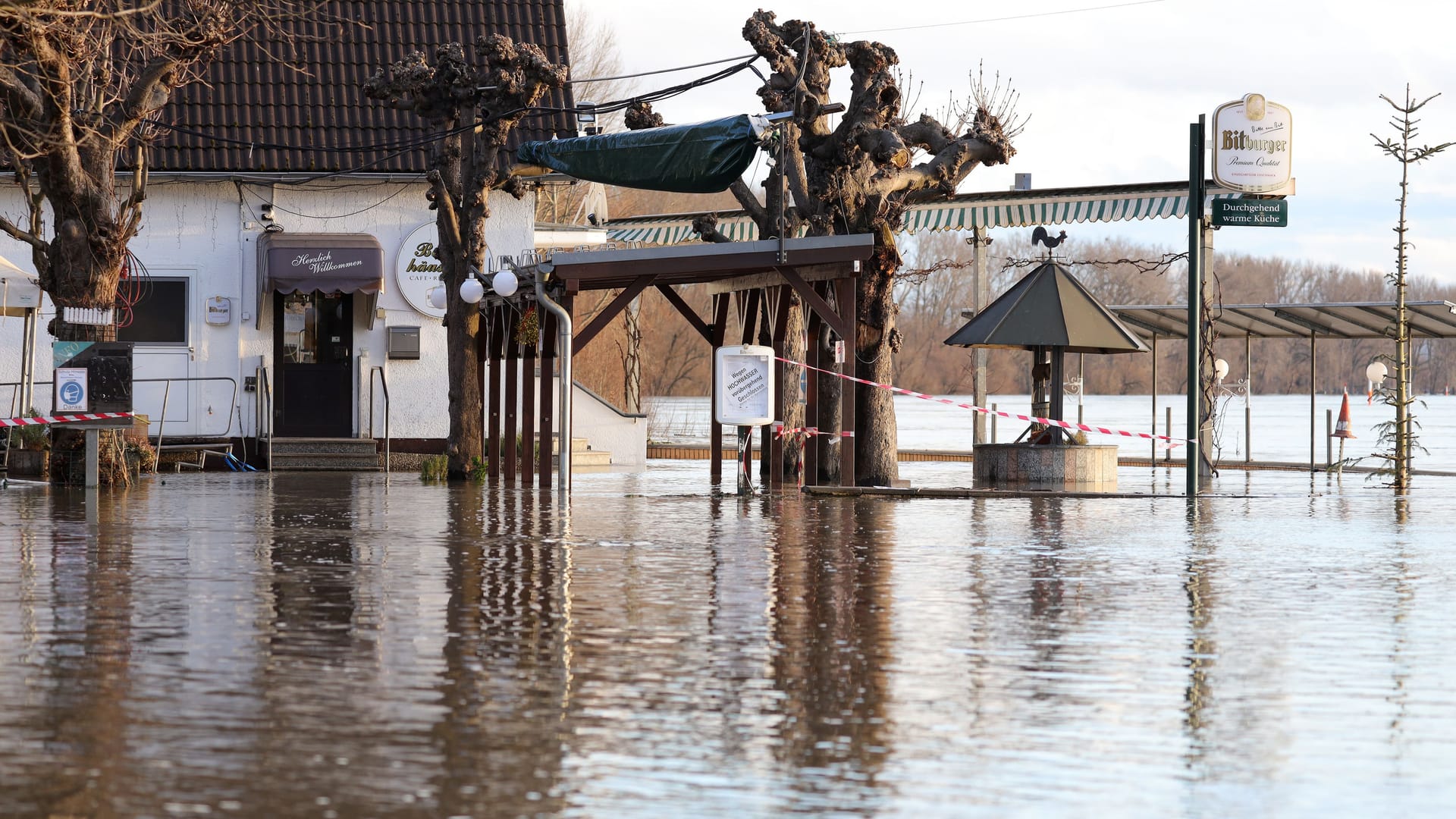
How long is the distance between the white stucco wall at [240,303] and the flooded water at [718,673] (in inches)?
529

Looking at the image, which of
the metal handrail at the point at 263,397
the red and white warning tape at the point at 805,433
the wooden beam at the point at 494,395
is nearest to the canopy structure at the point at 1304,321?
the red and white warning tape at the point at 805,433

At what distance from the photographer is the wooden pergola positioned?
62.5 ft

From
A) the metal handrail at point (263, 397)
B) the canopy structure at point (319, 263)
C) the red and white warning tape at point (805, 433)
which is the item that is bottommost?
Answer: the red and white warning tape at point (805, 433)

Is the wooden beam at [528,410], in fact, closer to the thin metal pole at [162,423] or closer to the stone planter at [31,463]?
the thin metal pole at [162,423]

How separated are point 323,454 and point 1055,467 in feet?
34.4

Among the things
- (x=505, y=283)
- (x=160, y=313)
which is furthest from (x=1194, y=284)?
(x=160, y=313)

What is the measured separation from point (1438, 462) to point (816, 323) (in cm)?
1596

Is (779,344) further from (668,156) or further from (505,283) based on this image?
(505,283)

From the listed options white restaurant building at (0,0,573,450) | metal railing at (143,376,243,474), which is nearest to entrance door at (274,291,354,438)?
white restaurant building at (0,0,573,450)

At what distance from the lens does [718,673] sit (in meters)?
7.09

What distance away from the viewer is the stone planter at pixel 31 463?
20.1 m

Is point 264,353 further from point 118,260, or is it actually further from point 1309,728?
point 1309,728

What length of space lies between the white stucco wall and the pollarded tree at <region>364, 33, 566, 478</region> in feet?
15.1

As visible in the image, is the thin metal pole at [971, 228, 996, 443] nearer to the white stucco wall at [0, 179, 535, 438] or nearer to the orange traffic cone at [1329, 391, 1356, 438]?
the orange traffic cone at [1329, 391, 1356, 438]
